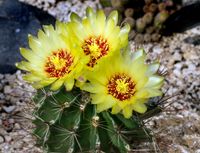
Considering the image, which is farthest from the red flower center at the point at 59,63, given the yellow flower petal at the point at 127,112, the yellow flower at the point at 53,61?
the yellow flower petal at the point at 127,112

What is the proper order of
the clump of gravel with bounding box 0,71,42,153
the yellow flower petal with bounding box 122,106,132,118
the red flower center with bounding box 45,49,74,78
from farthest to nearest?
the clump of gravel with bounding box 0,71,42,153, the red flower center with bounding box 45,49,74,78, the yellow flower petal with bounding box 122,106,132,118

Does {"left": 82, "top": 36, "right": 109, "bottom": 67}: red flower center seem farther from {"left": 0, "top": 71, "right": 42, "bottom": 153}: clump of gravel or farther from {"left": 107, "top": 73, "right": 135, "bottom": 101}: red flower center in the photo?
{"left": 0, "top": 71, "right": 42, "bottom": 153}: clump of gravel

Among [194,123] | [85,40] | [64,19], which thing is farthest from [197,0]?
[85,40]

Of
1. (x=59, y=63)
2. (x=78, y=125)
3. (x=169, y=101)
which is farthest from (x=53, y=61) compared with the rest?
(x=169, y=101)

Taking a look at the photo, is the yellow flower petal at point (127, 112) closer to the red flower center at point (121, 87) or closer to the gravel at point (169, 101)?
the red flower center at point (121, 87)

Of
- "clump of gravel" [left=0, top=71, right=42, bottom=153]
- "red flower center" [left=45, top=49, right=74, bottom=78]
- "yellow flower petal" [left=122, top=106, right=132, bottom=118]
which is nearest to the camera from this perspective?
"yellow flower petal" [left=122, top=106, right=132, bottom=118]

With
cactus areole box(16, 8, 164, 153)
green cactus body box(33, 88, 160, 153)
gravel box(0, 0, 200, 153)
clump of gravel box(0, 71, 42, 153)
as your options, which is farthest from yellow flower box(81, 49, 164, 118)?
clump of gravel box(0, 71, 42, 153)

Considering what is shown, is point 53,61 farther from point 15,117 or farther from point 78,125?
point 15,117

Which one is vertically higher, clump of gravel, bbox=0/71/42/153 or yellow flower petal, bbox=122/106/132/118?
clump of gravel, bbox=0/71/42/153
